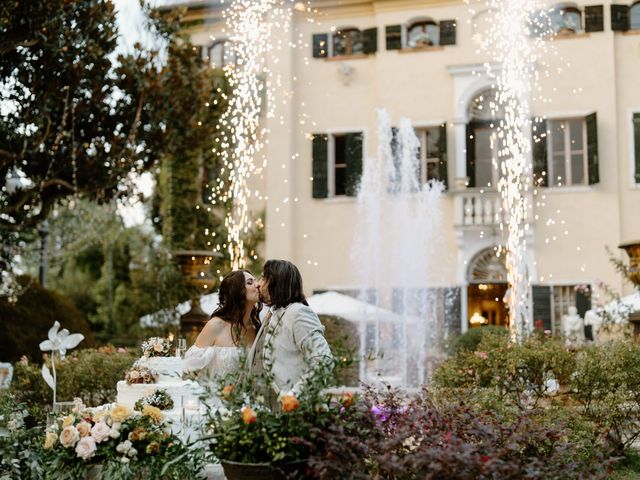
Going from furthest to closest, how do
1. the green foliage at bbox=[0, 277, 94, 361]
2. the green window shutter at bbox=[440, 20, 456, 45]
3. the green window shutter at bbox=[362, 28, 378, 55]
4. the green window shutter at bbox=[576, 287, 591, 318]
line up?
1. the green window shutter at bbox=[362, 28, 378, 55]
2. the green window shutter at bbox=[440, 20, 456, 45]
3. the green window shutter at bbox=[576, 287, 591, 318]
4. the green foliage at bbox=[0, 277, 94, 361]

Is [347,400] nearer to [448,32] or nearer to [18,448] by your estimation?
[18,448]

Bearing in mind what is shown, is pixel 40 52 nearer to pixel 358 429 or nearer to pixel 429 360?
pixel 429 360

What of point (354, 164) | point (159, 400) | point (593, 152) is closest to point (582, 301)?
point (593, 152)

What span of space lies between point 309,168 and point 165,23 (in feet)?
19.6

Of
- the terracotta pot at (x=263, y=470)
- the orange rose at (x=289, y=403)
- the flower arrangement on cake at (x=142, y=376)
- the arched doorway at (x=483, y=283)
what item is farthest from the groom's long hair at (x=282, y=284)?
the arched doorway at (x=483, y=283)

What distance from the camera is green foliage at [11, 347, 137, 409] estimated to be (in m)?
10.6

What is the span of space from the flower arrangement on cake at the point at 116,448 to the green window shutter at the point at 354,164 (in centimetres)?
1516

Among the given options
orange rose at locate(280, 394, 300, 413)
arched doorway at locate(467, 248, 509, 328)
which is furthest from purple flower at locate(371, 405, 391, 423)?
arched doorway at locate(467, 248, 509, 328)

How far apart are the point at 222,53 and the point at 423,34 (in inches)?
197

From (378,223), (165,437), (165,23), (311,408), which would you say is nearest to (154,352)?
(165,437)

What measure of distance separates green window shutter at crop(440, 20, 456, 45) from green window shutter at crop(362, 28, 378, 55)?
1.58 m

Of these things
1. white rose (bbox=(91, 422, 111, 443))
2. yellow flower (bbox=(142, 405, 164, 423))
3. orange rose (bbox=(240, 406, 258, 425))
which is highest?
orange rose (bbox=(240, 406, 258, 425))

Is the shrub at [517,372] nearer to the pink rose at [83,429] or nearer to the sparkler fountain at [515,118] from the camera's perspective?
the pink rose at [83,429]

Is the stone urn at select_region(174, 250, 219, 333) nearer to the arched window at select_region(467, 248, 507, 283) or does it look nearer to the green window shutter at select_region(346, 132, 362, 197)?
the green window shutter at select_region(346, 132, 362, 197)
